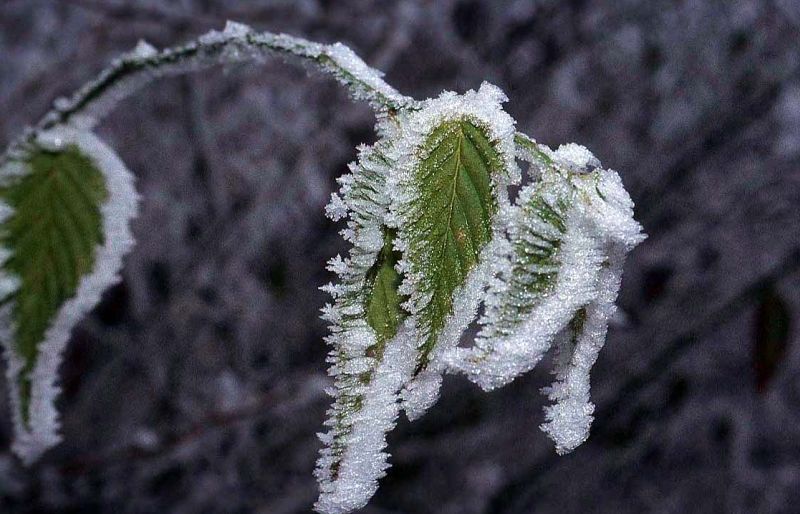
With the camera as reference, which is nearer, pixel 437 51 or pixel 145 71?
pixel 145 71

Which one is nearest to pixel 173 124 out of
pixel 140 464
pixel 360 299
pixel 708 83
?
pixel 140 464

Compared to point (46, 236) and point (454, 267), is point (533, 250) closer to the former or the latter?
point (454, 267)

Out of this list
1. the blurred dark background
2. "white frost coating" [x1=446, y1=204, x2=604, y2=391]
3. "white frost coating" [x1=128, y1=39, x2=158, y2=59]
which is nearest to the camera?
"white frost coating" [x1=446, y1=204, x2=604, y2=391]

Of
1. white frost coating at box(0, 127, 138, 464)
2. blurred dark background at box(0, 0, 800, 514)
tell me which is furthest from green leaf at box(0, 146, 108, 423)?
blurred dark background at box(0, 0, 800, 514)

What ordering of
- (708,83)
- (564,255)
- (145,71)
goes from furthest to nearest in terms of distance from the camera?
(708,83) < (145,71) < (564,255)

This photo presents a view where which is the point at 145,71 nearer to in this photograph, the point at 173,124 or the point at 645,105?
the point at 173,124

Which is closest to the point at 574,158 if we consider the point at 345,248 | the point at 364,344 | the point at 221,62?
the point at 364,344

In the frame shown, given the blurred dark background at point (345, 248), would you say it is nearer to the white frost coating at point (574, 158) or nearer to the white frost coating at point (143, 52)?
the white frost coating at point (143, 52)

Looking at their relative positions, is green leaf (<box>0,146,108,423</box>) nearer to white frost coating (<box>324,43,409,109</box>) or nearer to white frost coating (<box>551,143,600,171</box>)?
white frost coating (<box>324,43,409,109</box>)
